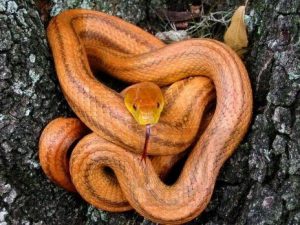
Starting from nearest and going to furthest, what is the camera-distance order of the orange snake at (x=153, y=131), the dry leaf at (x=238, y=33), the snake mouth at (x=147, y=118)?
the snake mouth at (x=147, y=118) < the orange snake at (x=153, y=131) < the dry leaf at (x=238, y=33)

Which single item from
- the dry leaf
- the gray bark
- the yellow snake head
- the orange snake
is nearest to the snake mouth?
the yellow snake head

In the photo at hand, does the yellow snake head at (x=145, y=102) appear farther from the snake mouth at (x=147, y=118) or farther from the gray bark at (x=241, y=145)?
the gray bark at (x=241, y=145)

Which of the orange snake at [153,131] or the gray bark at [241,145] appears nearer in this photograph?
the gray bark at [241,145]

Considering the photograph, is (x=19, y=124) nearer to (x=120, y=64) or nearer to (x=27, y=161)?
(x=27, y=161)

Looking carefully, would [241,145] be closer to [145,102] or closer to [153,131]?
[153,131]

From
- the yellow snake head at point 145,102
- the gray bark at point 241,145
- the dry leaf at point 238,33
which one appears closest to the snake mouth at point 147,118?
the yellow snake head at point 145,102

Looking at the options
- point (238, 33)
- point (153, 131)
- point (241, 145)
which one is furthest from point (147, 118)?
point (238, 33)

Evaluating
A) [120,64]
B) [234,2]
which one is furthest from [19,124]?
[234,2]
